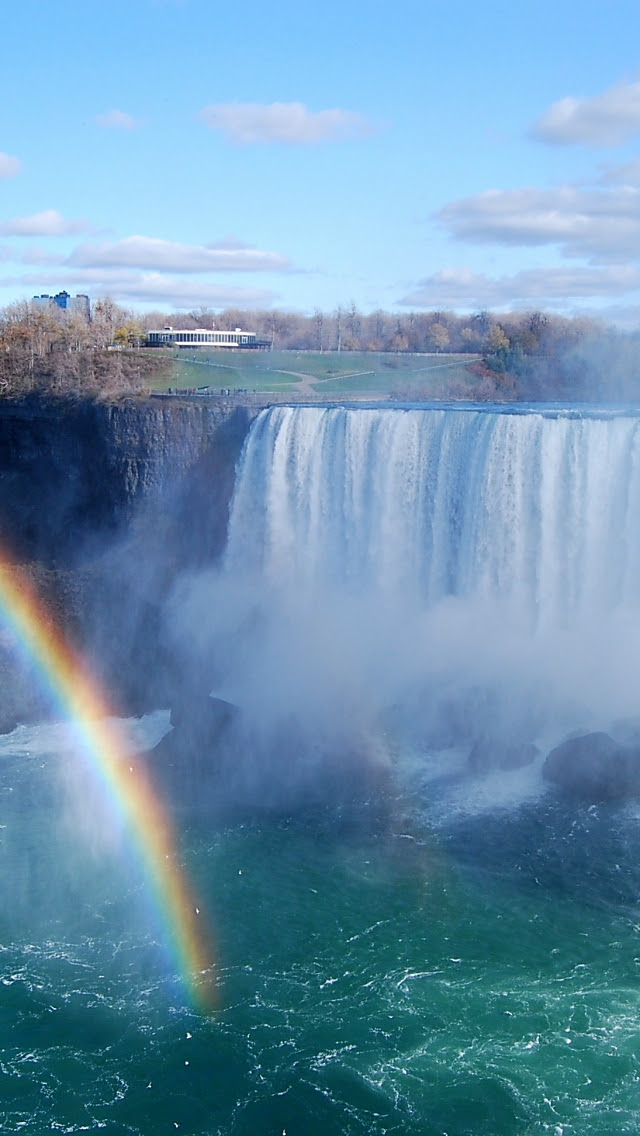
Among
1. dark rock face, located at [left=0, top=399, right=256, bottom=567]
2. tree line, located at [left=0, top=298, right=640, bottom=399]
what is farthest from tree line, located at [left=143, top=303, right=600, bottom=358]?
dark rock face, located at [left=0, top=399, right=256, bottom=567]

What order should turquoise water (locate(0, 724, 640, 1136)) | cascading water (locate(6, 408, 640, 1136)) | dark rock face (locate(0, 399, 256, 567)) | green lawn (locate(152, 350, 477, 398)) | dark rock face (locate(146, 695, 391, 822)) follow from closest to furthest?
turquoise water (locate(0, 724, 640, 1136)), cascading water (locate(6, 408, 640, 1136)), dark rock face (locate(146, 695, 391, 822)), dark rock face (locate(0, 399, 256, 567)), green lawn (locate(152, 350, 477, 398))

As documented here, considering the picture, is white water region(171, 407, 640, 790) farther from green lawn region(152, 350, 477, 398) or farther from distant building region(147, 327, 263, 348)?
distant building region(147, 327, 263, 348)

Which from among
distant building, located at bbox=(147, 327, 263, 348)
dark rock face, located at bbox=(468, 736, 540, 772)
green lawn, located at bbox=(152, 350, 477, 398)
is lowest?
dark rock face, located at bbox=(468, 736, 540, 772)

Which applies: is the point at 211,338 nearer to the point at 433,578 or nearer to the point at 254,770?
the point at 433,578

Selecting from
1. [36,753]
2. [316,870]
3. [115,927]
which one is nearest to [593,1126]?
[316,870]

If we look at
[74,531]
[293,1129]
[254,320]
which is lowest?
[293,1129]

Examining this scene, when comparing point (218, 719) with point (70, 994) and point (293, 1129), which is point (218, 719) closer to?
point (70, 994)
